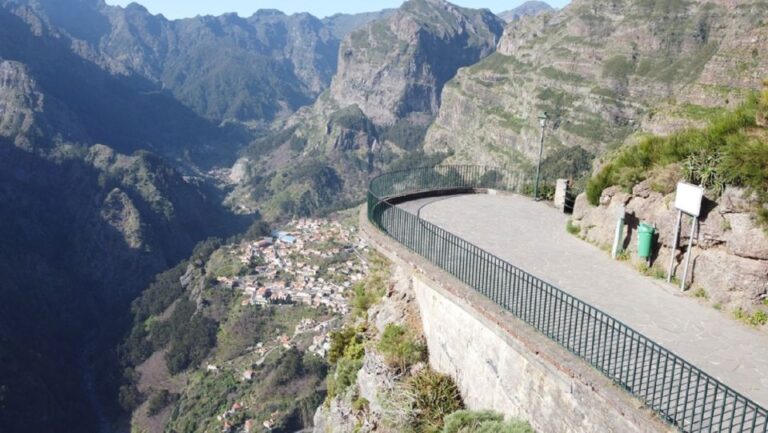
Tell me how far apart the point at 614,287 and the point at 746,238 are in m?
2.89

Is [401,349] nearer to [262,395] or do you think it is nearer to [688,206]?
[688,206]

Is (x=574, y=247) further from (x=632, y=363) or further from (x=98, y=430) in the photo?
(x=98, y=430)

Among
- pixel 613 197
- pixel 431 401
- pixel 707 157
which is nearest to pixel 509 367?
pixel 431 401

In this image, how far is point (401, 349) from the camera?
15086mm

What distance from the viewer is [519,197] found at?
2406 centimetres

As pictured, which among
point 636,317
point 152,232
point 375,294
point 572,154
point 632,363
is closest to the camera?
point 632,363

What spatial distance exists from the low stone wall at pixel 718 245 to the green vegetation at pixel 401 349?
6.02 metres

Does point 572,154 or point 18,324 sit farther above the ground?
point 572,154

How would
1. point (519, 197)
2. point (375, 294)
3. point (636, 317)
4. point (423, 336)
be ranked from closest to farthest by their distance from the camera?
point (636, 317) < point (423, 336) < point (375, 294) < point (519, 197)

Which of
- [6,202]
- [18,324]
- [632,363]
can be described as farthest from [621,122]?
[6,202]

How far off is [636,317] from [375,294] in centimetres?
905

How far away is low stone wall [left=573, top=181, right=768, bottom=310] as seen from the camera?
1164cm

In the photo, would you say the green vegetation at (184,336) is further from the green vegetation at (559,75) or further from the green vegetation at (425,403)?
the green vegetation at (559,75)

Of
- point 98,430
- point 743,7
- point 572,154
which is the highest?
point 743,7
